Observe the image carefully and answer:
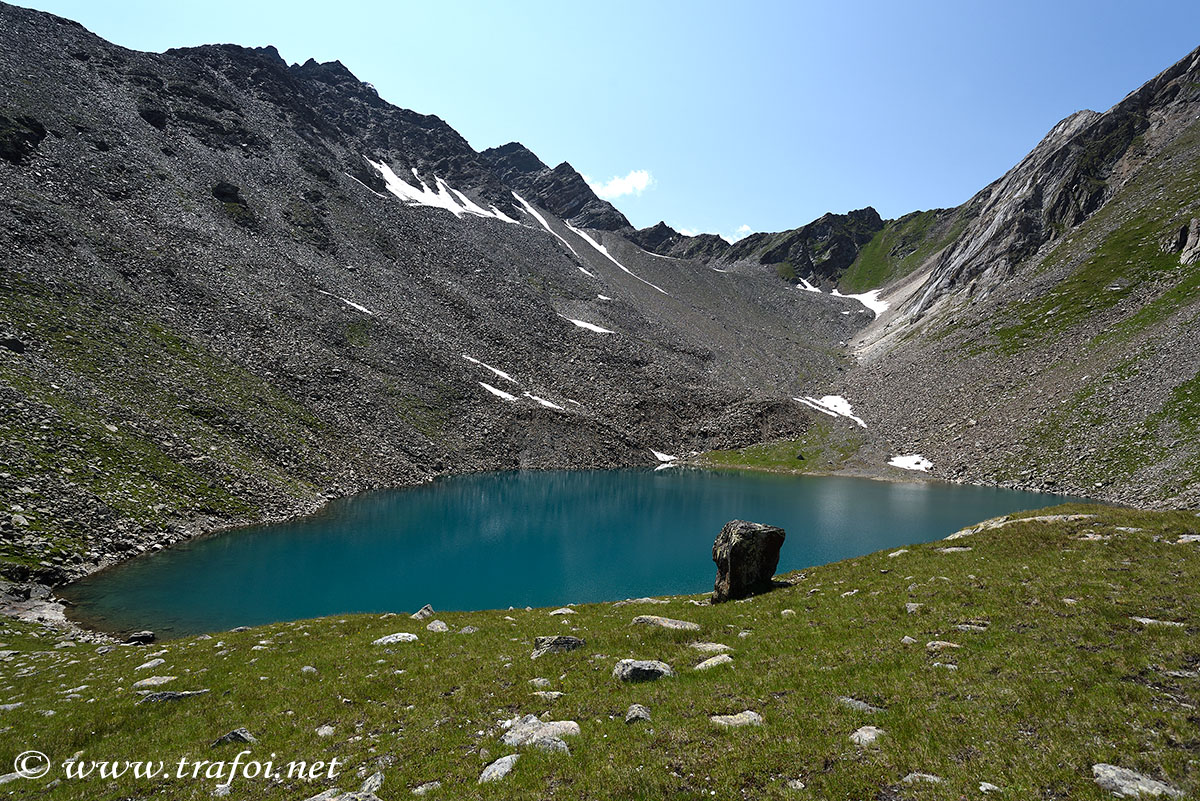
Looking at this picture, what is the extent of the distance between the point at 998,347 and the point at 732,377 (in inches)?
2118

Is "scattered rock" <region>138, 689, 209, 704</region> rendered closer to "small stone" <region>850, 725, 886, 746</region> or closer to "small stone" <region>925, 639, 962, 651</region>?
"small stone" <region>850, 725, 886, 746</region>

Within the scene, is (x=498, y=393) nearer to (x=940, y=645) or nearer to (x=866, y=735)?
(x=940, y=645)

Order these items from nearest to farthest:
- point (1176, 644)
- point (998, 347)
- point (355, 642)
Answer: point (1176, 644) < point (355, 642) < point (998, 347)

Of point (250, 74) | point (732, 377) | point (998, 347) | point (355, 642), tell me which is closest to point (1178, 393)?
point (998, 347)

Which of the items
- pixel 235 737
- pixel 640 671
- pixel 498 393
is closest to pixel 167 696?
pixel 235 737

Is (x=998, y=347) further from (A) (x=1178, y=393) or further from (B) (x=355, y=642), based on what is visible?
(B) (x=355, y=642)

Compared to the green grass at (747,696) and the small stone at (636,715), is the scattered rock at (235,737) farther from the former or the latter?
the small stone at (636,715)

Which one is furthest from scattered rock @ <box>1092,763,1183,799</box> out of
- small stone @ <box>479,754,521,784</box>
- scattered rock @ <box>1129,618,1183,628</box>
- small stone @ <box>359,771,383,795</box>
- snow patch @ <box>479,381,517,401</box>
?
snow patch @ <box>479,381,517,401</box>

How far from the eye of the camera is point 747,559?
1024 inches

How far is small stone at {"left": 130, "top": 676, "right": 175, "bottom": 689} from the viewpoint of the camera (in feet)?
54.4

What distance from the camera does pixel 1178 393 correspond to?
7088 cm

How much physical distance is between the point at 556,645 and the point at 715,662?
534 cm

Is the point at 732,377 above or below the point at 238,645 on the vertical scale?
above

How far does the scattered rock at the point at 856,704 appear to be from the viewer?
11.2 meters
